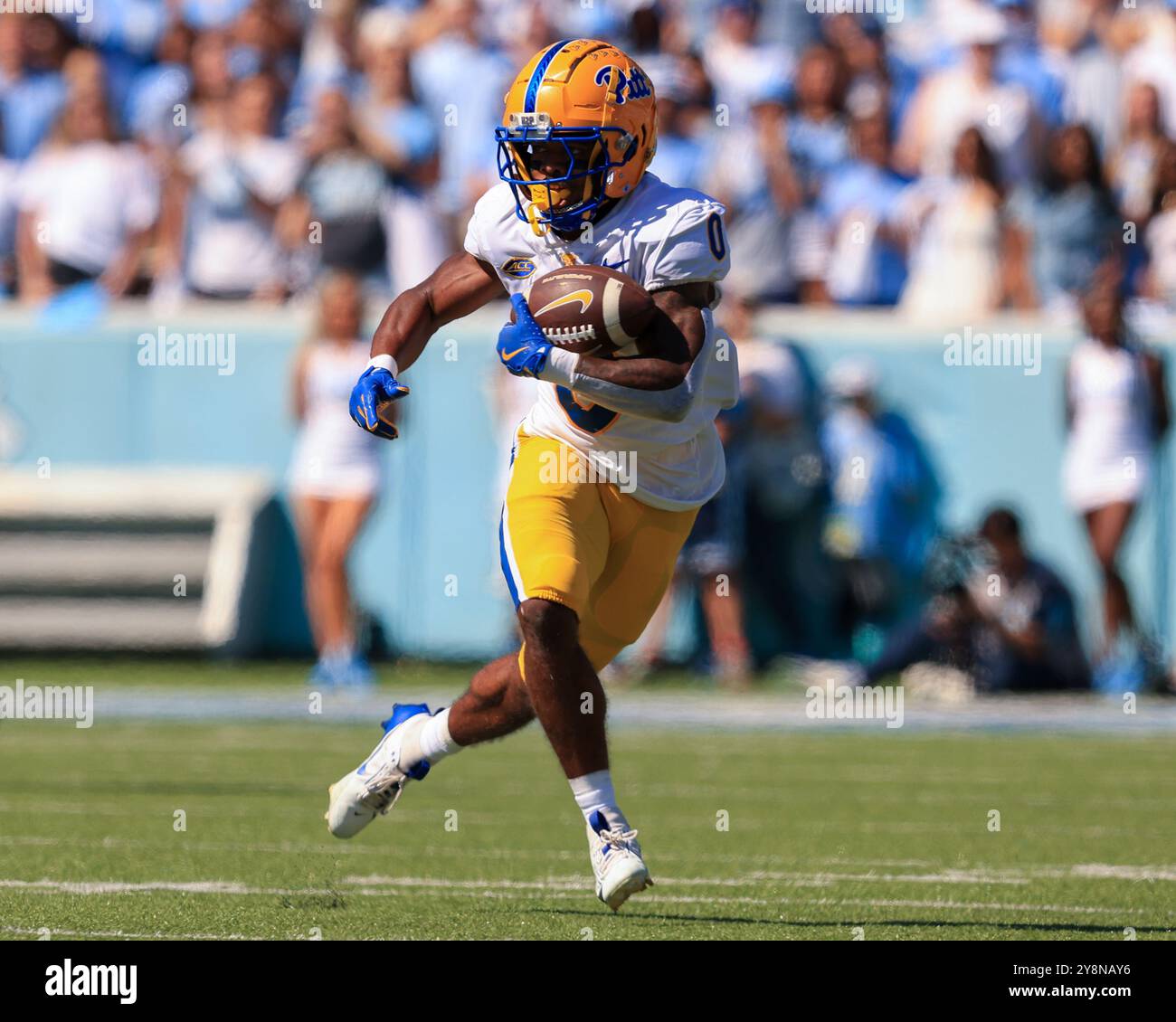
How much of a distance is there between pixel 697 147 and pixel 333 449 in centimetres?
248

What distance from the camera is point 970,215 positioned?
12328 millimetres

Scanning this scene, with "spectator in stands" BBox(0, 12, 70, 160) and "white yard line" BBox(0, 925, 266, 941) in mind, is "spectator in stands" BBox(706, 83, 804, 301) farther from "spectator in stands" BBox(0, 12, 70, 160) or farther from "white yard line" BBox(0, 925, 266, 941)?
"white yard line" BBox(0, 925, 266, 941)

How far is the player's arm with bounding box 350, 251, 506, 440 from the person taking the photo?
534 centimetres

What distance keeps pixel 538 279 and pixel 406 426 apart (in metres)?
7.73

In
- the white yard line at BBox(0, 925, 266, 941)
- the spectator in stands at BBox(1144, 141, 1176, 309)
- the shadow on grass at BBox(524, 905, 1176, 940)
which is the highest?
the spectator in stands at BBox(1144, 141, 1176, 309)

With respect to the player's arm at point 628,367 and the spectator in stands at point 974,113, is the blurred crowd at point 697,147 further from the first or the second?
the player's arm at point 628,367

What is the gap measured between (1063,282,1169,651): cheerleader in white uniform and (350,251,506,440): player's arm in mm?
6767

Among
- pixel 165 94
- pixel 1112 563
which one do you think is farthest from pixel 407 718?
pixel 165 94

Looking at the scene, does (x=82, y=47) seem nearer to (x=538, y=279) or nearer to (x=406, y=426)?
(x=406, y=426)

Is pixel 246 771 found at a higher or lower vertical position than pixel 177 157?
lower

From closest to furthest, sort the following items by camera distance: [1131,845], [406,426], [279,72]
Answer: [1131,845], [406,426], [279,72]

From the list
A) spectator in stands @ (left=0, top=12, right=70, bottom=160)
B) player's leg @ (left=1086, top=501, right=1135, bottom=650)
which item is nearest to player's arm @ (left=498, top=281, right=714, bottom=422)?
player's leg @ (left=1086, top=501, right=1135, bottom=650)

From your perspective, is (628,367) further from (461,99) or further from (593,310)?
(461,99)
